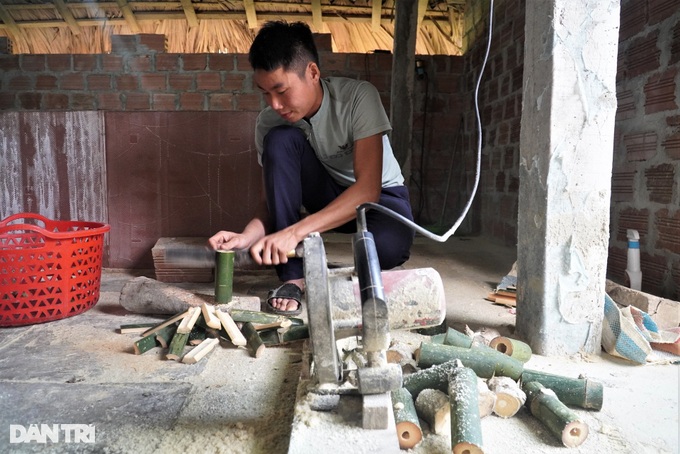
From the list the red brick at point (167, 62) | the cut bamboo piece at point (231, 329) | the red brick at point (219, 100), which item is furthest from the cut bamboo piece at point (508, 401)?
the red brick at point (167, 62)

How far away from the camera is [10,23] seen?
19.9 feet

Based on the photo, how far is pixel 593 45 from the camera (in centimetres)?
149

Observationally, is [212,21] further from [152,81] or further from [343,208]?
[343,208]

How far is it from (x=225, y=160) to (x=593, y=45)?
7.27ft

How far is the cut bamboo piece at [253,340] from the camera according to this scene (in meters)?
1.54

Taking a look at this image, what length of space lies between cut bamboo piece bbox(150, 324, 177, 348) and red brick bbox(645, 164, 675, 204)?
2163mm

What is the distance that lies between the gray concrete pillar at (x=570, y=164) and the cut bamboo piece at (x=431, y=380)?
21.1 inches

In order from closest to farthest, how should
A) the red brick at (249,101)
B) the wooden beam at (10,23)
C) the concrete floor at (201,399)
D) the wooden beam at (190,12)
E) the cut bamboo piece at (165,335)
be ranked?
the concrete floor at (201,399) < the cut bamboo piece at (165,335) < the red brick at (249,101) < the wooden beam at (190,12) < the wooden beam at (10,23)

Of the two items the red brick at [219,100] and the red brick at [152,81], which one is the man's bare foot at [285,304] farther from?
the red brick at [152,81]

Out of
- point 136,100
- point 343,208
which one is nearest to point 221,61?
point 136,100

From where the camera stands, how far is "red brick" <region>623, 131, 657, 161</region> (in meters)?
2.20

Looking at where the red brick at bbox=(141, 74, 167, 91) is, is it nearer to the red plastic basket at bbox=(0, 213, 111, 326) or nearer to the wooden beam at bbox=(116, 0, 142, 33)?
the wooden beam at bbox=(116, 0, 142, 33)

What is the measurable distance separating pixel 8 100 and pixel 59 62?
23.7 inches

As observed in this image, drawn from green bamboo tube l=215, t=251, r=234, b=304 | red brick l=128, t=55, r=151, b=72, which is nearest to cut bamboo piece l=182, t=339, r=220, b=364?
green bamboo tube l=215, t=251, r=234, b=304
